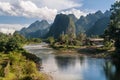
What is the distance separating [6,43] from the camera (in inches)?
3078

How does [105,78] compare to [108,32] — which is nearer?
[105,78]

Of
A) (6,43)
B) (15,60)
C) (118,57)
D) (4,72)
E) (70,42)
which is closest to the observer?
(4,72)

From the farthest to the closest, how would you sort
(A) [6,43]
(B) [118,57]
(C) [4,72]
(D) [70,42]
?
1. (D) [70,42]
2. (B) [118,57]
3. (A) [6,43]
4. (C) [4,72]

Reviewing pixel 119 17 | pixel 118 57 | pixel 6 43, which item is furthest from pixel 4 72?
pixel 119 17

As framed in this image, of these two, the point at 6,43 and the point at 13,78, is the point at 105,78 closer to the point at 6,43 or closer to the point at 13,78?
the point at 13,78

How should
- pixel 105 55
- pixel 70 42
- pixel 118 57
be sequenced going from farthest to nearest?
1. pixel 70 42
2. pixel 105 55
3. pixel 118 57

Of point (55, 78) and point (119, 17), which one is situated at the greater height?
point (119, 17)

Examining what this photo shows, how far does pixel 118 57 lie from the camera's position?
89625 millimetres

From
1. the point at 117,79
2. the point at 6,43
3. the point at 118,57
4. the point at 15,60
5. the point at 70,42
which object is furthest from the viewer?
the point at 70,42

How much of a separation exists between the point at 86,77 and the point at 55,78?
20.4 ft

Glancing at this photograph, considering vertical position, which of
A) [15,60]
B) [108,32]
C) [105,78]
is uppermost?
[108,32]

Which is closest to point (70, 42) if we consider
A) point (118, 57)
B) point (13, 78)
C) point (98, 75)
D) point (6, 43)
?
point (118, 57)

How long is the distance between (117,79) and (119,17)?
53.7m

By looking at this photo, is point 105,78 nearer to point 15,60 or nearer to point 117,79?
point 117,79
